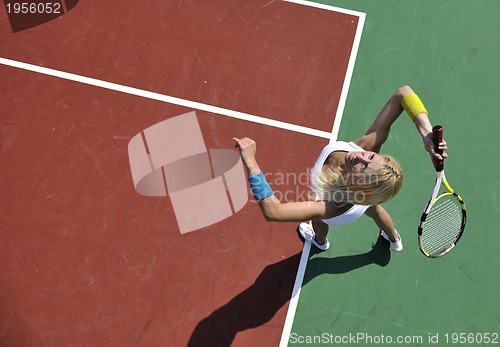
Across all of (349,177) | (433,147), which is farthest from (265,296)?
(433,147)

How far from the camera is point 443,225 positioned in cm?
471

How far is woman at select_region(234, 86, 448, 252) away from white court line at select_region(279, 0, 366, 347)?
47.3 inches

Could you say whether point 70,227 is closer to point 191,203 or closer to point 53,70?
point 191,203

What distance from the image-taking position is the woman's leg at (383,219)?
463 cm

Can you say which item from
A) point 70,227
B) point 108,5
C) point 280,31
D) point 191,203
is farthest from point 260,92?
point 70,227

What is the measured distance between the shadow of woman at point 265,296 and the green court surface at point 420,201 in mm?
20

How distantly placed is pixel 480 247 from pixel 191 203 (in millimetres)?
2932

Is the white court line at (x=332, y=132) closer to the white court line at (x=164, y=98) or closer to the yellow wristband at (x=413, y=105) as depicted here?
the white court line at (x=164, y=98)

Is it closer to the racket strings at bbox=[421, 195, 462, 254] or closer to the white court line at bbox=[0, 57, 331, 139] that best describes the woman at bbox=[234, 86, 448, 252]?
the racket strings at bbox=[421, 195, 462, 254]

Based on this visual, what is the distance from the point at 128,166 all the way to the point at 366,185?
289 centimetres

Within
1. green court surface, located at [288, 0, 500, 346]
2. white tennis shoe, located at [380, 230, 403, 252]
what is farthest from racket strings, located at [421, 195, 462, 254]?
green court surface, located at [288, 0, 500, 346]

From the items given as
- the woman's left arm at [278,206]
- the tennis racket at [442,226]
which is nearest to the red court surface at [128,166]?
the tennis racket at [442,226]

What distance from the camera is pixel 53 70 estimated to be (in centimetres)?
588

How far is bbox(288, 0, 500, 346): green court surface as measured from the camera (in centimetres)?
514
